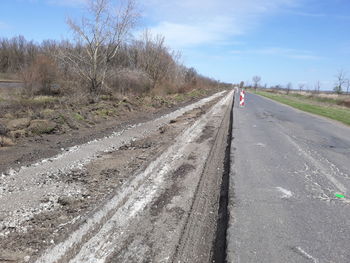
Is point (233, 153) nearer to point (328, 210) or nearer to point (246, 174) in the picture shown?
point (246, 174)

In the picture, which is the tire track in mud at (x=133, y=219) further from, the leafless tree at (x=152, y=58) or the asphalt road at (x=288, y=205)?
the leafless tree at (x=152, y=58)

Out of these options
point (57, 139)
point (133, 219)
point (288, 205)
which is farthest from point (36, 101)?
point (288, 205)

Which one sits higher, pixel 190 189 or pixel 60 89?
pixel 60 89

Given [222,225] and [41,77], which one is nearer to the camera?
[222,225]

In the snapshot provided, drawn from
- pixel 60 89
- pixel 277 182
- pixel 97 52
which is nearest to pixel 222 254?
pixel 277 182

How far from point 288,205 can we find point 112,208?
2.74 metres

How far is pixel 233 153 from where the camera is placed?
714cm

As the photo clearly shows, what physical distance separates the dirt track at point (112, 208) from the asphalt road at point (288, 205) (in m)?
0.40

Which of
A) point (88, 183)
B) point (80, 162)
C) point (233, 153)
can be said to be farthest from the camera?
point (233, 153)

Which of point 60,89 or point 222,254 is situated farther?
point 60,89

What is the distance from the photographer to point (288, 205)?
4.07m

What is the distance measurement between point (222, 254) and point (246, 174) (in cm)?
282

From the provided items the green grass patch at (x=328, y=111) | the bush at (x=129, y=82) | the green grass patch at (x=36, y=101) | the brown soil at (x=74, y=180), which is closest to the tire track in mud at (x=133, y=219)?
the brown soil at (x=74, y=180)

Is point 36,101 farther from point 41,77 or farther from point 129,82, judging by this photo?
point 129,82
